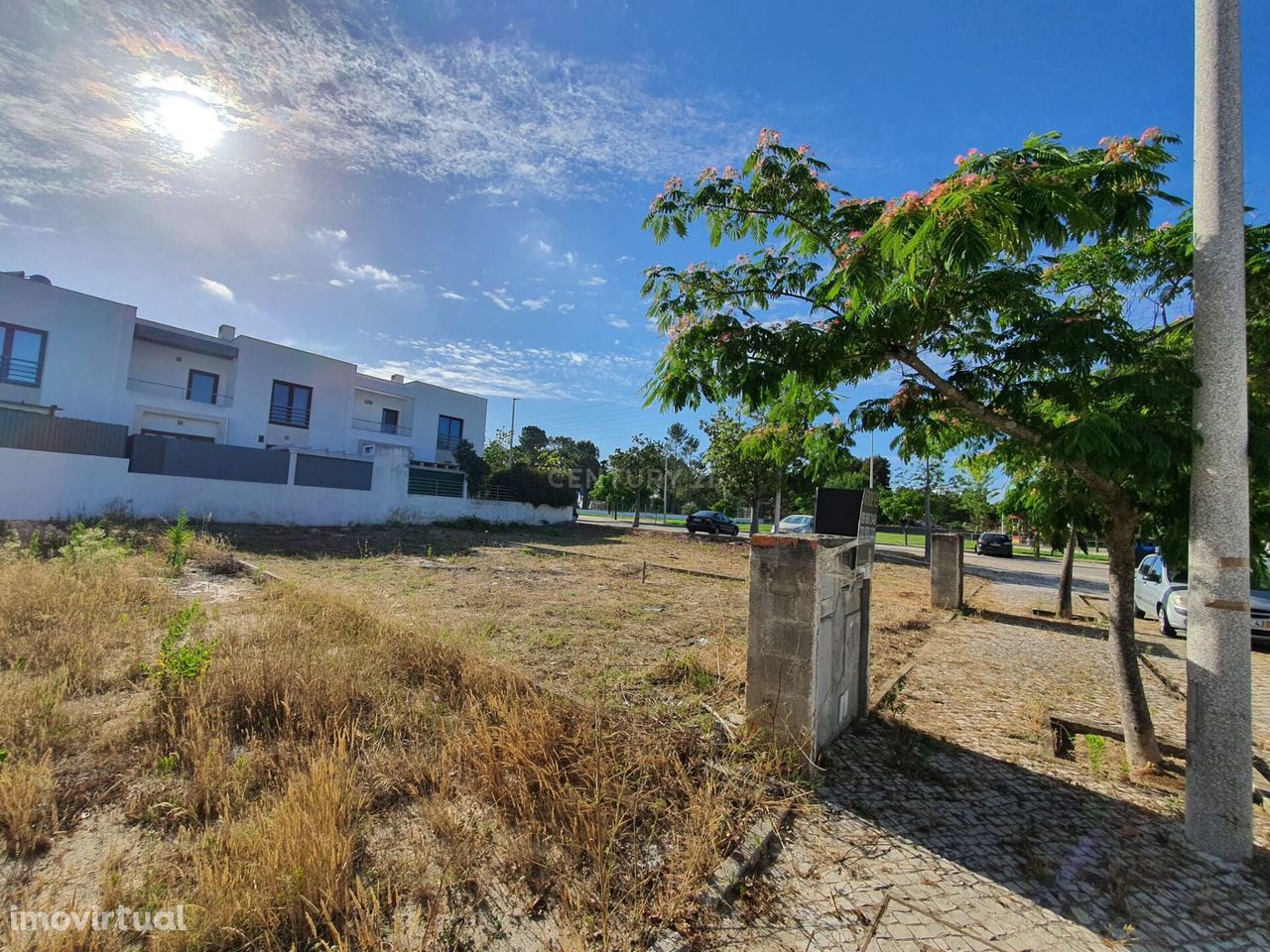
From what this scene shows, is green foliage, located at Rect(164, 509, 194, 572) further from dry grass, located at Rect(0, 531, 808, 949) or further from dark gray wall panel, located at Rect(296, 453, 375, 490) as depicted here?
dark gray wall panel, located at Rect(296, 453, 375, 490)

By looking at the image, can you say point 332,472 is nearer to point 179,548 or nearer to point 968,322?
point 179,548

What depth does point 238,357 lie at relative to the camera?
2511 cm

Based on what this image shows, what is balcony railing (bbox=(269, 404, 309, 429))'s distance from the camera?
2652cm

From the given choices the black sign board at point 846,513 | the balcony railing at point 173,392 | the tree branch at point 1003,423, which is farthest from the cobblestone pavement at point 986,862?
the balcony railing at point 173,392

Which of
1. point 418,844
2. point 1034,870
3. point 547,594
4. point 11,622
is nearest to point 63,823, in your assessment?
point 418,844

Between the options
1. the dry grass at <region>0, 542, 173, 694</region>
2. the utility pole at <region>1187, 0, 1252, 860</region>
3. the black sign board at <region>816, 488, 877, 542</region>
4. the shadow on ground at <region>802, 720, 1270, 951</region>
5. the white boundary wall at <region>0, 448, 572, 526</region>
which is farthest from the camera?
the white boundary wall at <region>0, 448, 572, 526</region>

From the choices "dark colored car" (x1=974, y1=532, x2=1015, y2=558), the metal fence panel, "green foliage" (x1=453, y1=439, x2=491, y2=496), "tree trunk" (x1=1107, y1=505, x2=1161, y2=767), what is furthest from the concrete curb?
"dark colored car" (x1=974, y1=532, x2=1015, y2=558)

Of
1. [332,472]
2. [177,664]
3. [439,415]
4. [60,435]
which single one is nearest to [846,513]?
[177,664]

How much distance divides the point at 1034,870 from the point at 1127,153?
13.0 feet

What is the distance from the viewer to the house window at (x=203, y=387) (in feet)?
80.5

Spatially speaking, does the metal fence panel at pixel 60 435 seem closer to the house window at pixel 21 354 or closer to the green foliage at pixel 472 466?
the house window at pixel 21 354

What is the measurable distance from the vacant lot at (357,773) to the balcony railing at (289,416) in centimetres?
2212

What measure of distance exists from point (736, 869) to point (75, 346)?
93.8 ft

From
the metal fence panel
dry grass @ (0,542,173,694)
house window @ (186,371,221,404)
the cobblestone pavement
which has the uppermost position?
house window @ (186,371,221,404)
